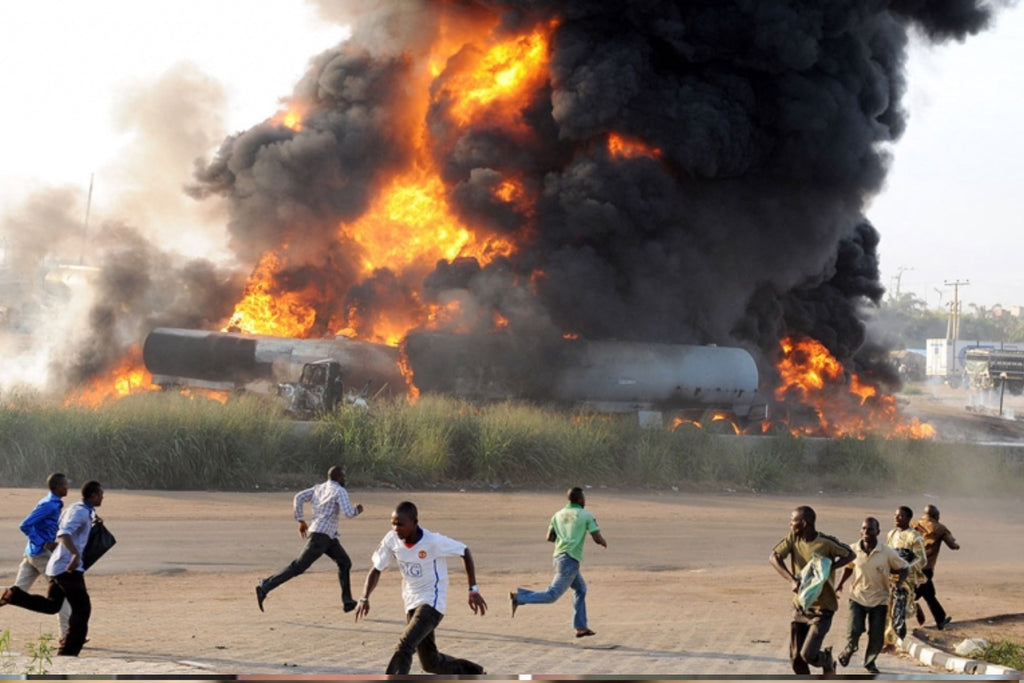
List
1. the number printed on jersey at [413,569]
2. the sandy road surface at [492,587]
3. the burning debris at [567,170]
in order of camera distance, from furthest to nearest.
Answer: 1. the burning debris at [567,170]
2. the sandy road surface at [492,587]
3. the number printed on jersey at [413,569]

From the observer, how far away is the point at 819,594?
9.41 m

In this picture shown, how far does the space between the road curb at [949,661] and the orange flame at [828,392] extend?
25.9m

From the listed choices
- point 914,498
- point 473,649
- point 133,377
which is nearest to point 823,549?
point 473,649

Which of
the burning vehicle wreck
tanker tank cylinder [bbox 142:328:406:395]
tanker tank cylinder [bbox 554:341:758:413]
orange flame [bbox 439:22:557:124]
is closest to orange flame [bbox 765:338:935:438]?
tanker tank cylinder [bbox 554:341:758:413]

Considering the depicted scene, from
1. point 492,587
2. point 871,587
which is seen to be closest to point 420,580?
point 871,587

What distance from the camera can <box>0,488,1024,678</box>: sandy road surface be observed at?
10.7 m

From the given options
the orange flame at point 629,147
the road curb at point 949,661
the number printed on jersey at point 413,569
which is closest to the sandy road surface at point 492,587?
the road curb at point 949,661

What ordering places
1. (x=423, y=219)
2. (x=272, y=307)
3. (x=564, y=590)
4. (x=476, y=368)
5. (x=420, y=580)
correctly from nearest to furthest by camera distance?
(x=420, y=580) < (x=564, y=590) < (x=476, y=368) < (x=272, y=307) < (x=423, y=219)

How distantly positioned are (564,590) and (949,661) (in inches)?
138

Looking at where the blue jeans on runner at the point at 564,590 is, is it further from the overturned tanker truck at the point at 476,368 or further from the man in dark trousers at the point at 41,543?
the overturned tanker truck at the point at 476,368

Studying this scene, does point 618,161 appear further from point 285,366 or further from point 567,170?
point 285,366

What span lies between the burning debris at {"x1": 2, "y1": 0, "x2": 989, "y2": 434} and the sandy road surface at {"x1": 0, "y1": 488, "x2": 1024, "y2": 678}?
38.2ft

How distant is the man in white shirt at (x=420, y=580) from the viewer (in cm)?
845

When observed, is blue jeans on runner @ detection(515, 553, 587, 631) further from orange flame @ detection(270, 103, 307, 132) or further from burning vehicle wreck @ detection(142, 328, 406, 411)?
orange flame @ detection(270, 103, 307, 132)
